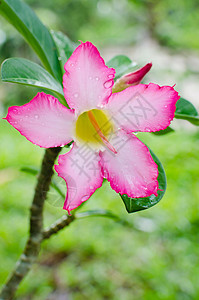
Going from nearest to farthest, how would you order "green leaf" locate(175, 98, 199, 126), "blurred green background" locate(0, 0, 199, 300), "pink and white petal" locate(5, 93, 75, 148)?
"pink and white petal" locate(5, 93, 75, 148), "green leaf" locate(175, 98, 199, 126), "blurred green background" locate(0, 0, 199, 300)

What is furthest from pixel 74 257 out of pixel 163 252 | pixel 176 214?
pixel 176 214

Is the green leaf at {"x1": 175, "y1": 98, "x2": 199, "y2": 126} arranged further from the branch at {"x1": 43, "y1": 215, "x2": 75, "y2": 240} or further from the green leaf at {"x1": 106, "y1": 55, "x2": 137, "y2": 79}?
the branch at {"x1": 43, "y1": 215, "x2": 75, "y2": 240}

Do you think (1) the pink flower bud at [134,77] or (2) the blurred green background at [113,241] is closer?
(1) the pink flower bud at [134,77]

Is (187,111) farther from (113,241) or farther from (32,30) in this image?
(113,241)

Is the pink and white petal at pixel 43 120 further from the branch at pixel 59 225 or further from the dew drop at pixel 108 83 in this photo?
the branch at pixel 59 225

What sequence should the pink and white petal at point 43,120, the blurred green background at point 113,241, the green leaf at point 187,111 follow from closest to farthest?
1. the pink and white petal at point 43,120
2. the green leaf at point 187,111
3. the blurred green background at point 113,241

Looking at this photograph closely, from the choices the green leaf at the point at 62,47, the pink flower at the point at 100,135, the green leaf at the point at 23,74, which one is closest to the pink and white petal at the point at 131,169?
the pink flower at the point at 100,135

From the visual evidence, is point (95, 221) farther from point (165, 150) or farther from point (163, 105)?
point (163, 105)

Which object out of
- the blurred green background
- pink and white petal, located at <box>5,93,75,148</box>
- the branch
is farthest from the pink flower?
the branch
